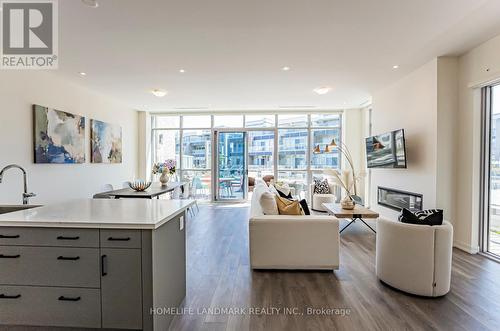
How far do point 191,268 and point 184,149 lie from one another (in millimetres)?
5552

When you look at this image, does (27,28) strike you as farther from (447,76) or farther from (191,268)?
(447,76)

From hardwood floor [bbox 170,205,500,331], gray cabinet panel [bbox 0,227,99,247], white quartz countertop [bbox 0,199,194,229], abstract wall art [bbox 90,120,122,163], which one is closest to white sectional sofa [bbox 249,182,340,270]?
hardwood floor [bbox 170,205,500,331]

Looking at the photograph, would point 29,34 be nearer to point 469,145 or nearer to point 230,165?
point 230,165

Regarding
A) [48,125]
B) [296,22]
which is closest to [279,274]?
[296,22]

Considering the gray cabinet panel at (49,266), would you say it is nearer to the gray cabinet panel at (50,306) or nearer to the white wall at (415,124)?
the gray cabinet panel at (50,306)

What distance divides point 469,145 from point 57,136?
22.7 ft

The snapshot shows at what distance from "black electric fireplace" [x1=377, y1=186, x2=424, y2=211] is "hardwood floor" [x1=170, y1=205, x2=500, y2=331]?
3.02 ft

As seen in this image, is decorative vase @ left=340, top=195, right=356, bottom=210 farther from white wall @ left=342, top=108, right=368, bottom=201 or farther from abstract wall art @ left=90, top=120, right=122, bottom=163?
abstract wall art @ left=90, top=120, right=122, bottom=163

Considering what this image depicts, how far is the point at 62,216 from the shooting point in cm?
190

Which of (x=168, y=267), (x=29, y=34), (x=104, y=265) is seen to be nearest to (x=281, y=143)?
(x=29, y=34)

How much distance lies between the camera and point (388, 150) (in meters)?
4.70

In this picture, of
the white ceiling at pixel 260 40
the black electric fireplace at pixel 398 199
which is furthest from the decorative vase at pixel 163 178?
the black electric fireplace at pixel 398 199

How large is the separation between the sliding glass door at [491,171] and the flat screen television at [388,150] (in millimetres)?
1049

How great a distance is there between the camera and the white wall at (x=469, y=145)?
348cm
